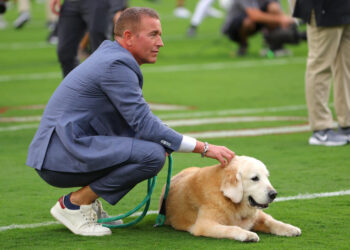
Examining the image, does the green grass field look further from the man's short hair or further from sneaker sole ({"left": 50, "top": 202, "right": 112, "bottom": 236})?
the man's short hair

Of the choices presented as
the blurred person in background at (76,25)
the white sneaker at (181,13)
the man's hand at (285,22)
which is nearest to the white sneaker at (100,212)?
the blurred person in background at (76,25)

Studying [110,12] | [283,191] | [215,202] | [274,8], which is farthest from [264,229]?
[274,8]

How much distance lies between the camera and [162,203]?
17.5ft

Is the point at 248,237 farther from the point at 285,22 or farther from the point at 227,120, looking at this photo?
the point at 285,22

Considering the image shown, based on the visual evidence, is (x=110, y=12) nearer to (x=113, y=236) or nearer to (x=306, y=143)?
(x=306, y=143)

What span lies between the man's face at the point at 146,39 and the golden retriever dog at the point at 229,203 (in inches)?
34.7

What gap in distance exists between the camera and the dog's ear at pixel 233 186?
491cm

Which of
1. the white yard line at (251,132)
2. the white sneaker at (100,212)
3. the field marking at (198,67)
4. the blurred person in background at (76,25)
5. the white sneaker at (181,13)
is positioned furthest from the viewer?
the white sneaker at (181,13)

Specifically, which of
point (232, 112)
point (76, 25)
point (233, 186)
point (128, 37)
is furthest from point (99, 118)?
point (232, 112)

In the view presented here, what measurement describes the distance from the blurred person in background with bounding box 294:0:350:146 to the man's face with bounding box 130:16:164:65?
308cm

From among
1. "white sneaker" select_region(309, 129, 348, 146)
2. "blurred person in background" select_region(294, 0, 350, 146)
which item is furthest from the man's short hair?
"white sneaker" select_region(309, 129, 348, 146)

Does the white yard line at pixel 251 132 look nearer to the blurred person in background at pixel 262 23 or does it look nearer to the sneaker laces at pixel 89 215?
the sneaker laces at pixel 89 215

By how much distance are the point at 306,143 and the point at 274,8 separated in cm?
835

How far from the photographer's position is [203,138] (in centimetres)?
855
